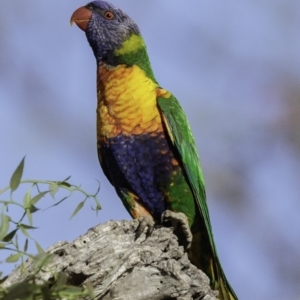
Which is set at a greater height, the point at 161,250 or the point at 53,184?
the point at 53,184

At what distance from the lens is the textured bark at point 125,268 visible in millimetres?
1952


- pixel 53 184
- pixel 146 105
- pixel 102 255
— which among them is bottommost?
pixel 102 255

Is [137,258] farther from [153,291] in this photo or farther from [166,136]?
[166,136]

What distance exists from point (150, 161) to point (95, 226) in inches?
51.2

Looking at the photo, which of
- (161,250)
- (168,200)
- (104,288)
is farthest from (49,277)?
(168,200)

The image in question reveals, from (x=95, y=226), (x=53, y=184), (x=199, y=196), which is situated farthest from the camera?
(x=199, y=196)

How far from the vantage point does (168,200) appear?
345 centimetres

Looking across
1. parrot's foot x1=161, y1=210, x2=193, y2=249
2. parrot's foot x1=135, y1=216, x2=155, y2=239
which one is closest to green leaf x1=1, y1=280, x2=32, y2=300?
parrot's foot x1=135, y1=216, x2=155, y2=239

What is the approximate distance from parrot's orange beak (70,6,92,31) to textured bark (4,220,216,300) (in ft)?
7.17

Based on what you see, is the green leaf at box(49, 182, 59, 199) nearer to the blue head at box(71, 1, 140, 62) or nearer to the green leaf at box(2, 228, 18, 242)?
the green leaf at box(2, 228, 18, 242)

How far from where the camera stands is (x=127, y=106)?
345 cm

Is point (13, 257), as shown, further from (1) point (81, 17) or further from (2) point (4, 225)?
(1) point (81, 17)

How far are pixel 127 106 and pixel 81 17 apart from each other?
930 mm

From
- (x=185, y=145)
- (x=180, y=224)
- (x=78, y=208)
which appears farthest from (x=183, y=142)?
(x=78, y=208)
